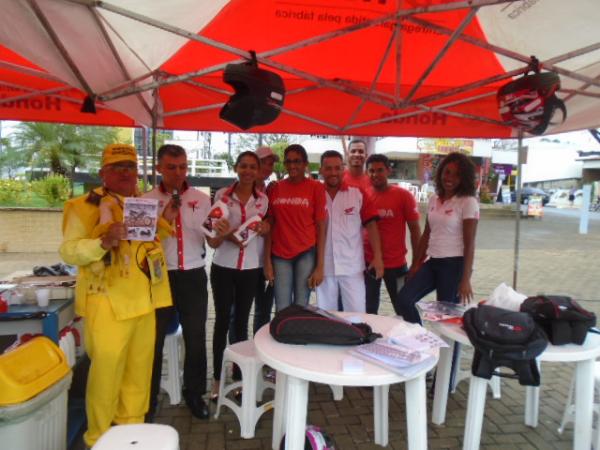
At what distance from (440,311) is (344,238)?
3.19 ft

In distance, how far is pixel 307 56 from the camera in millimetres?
3777

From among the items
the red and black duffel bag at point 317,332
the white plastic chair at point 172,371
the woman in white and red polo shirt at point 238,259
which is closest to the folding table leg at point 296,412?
the red and black duffel bag at point 317,332

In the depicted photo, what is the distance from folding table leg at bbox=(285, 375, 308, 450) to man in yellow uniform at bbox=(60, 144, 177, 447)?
1.04m

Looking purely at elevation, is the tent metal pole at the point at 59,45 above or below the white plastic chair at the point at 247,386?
above

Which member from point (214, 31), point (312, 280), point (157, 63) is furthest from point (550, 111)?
point (157, 63)

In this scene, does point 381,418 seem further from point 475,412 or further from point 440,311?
point 440,311

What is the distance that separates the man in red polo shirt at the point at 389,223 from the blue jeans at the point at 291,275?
652 millimetres

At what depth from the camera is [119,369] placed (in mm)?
2484

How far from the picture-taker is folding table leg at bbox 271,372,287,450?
250 centimetres

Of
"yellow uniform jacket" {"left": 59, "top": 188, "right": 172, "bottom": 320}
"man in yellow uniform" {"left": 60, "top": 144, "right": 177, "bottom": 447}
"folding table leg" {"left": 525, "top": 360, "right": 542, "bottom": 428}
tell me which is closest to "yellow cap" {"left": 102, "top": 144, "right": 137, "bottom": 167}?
Answer: "man in yellow uniform" {"left": 60, "top": 144, "right": 177, "bottom": 447}

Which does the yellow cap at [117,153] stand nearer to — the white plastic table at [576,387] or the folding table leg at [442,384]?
the white plastic table at [576,387]

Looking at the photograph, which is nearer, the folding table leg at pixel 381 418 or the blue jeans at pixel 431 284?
the folding table leg at pixel 381 418

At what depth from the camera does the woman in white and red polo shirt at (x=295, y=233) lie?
3305 mm

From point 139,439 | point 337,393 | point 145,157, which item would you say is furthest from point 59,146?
point 139,439
